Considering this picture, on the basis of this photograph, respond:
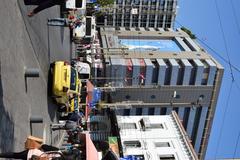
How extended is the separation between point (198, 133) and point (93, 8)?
70.0 ft

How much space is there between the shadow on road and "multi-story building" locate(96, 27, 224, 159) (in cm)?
2845

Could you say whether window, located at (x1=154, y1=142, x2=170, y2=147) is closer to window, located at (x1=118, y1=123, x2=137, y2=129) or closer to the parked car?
window, located at (x1=118, y1=123, x2=137, y2=129)

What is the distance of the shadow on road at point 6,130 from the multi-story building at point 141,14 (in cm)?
5691

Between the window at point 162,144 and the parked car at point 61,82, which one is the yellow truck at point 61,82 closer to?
the parked car at point 61,82

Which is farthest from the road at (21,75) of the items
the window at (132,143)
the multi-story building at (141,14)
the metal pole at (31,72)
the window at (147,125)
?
the multi-story building at (141,14)

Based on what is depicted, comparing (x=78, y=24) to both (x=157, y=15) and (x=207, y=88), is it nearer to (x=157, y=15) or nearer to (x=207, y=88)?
(x=207, y=88)

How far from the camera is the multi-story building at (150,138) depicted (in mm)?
30402

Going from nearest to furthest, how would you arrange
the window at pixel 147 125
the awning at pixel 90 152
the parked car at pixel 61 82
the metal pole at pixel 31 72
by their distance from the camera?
the awning at pixel 90 152, the metal pole at pixel 31 72, the parked car at pixel 61 82, the window at pixel 147 125

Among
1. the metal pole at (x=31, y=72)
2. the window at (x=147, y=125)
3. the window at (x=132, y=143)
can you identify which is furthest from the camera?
the window at (x=147, y=125)

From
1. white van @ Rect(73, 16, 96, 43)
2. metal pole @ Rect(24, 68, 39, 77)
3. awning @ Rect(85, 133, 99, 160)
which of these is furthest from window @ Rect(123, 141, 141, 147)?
awning @ Rect(85, 133, 99, 160)

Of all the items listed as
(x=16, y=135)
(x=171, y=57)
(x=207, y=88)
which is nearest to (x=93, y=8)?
(x=171, y=57)

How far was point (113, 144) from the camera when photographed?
31.0m

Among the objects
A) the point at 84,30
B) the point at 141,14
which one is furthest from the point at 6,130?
the point at 141,14

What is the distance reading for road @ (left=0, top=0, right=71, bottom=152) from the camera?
1154 cm
